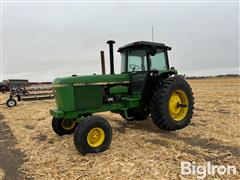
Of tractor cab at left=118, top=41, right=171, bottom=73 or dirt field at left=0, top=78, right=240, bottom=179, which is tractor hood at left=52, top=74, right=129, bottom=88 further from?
dirt field at left=0, top=78, right=240, bottom=179

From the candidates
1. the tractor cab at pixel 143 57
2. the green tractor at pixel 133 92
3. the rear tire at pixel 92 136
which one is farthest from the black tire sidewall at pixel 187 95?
the rear tire at pixel 92 136

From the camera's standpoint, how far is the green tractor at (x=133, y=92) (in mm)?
6125

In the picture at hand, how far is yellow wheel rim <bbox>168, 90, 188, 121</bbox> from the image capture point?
7186mm

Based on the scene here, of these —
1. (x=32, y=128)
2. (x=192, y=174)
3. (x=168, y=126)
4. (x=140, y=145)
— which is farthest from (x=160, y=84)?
(x=32, y=128)

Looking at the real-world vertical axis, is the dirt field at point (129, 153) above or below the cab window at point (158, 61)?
below

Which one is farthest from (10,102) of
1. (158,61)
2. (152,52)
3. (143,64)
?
(152,52)

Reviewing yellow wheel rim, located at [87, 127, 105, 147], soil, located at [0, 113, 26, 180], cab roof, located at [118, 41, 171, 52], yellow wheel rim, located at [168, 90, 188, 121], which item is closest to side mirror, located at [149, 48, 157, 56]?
cab roof, located at [118, 41, 171, 52]

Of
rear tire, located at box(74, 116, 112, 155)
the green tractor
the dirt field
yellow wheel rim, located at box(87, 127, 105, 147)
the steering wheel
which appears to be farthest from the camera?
the steering wheel

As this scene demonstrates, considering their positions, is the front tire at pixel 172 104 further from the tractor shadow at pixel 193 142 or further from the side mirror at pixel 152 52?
the side mirror at pixel 152 52

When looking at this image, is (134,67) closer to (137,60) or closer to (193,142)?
(137,60)

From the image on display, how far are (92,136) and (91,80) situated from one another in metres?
1.55

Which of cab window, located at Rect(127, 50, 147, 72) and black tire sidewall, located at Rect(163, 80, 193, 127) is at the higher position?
cab window, located at Rect(127, 50, 147, 72)

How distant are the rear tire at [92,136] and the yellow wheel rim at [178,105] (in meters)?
2.35

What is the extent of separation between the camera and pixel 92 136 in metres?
5.43
